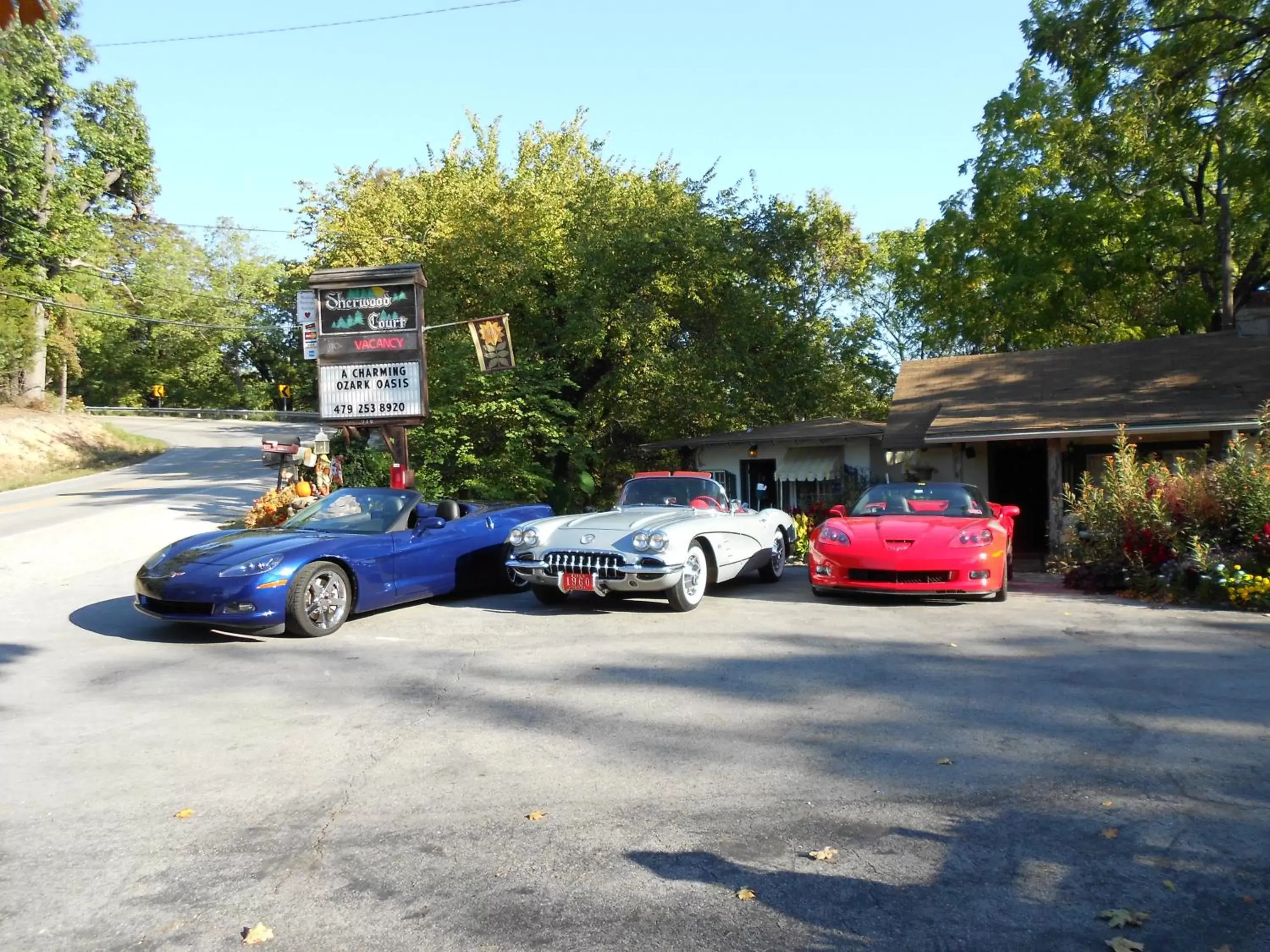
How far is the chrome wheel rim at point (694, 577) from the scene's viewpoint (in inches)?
385

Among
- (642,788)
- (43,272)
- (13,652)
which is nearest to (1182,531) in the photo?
(642,788)

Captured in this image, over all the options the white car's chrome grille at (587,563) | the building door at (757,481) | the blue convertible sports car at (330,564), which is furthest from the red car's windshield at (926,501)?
the building door at (757,481)

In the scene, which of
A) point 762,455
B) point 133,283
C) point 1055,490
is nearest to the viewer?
point 1055,490

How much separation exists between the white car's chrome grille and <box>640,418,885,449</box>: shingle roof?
1241 cm

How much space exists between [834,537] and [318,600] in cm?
518

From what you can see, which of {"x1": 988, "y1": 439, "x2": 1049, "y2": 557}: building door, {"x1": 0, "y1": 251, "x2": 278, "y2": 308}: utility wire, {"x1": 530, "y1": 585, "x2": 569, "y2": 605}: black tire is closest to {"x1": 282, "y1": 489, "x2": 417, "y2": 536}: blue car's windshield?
{"x1": 530, "y1": 585, "x2": 569, "y2": 605}: black tire

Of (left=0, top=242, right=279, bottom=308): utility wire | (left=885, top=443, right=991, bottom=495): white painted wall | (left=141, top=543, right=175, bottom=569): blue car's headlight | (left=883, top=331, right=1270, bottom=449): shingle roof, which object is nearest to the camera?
(left=141, top=543, right=175, bottom=569): blue car's headlight

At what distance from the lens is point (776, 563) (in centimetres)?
1238

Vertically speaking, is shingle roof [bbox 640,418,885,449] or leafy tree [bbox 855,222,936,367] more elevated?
leafy tree [bbox 855,222,936,367]

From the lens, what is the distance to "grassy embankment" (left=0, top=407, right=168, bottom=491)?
97.7ft

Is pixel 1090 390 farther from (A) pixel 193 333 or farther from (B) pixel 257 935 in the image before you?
(A) pixel 193 333

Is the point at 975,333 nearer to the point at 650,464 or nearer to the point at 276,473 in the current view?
the point at 650,464

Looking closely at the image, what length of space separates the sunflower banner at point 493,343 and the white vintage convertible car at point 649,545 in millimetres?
8800

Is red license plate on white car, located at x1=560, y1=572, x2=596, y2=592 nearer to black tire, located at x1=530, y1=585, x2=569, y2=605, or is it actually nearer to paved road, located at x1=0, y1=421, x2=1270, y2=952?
black tire, located at x1=530, y1=585, x2=569, y2=605
